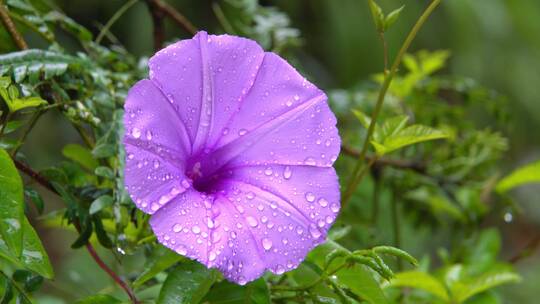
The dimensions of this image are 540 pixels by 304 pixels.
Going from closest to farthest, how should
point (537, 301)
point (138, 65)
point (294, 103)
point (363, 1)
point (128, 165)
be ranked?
point (128, 165), point (294, 103), point (138, 65), point (537, 301), point (363, 1)

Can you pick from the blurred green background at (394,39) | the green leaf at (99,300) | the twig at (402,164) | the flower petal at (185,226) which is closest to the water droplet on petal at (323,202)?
the flower petal at (185,226)

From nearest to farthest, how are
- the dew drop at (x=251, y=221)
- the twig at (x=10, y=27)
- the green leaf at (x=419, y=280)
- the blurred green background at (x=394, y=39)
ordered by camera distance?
the dew drop at (x=251, y=221) < the twig at (x=10, y=27) < the green leaf at (x=419, y=280) < the blurred green background at (x=394, y=39)

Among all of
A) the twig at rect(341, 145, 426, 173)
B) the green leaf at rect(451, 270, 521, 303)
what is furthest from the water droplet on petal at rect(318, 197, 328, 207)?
the twig at rect(341, 145, 426, 173)

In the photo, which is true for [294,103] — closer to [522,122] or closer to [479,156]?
[479,156]

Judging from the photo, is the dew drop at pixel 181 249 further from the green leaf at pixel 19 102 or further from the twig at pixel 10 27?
the twig at pixel 10 27

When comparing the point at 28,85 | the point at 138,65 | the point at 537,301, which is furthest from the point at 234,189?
the point at 537,301

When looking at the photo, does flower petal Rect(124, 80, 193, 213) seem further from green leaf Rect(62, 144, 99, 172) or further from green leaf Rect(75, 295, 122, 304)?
green leaf Rect(62, 144, 99, 172)
